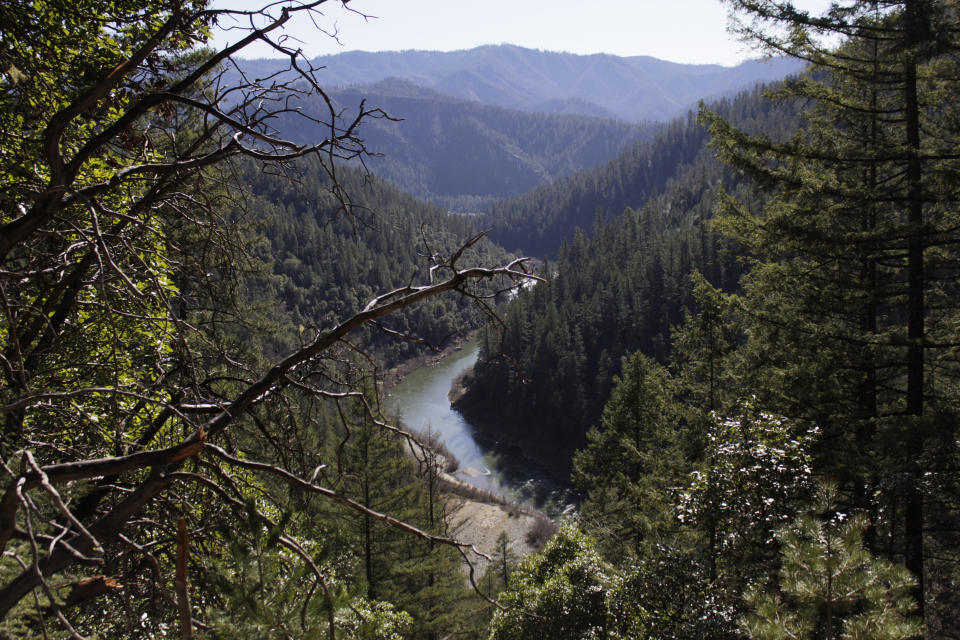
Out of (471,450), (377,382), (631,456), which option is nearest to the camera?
(377,382)

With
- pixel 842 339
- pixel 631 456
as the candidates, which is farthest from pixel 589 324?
pixel 842 339

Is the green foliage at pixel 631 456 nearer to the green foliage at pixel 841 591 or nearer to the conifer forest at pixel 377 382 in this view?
the conifer forest at pixel 377 382

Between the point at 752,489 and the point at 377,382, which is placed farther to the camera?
the point at 752,489

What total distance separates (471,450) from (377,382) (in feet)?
162

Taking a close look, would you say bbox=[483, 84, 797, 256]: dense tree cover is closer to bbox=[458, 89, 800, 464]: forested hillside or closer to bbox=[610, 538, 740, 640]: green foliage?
bbox=[458, 89, 800, 464]: forested hillside

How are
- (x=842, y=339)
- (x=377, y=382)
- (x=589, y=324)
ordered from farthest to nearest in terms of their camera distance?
(x=589, y=324) → (x=842, y=339) → (x=377, y=382)

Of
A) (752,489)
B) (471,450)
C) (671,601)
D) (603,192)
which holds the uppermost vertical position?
(603,192)

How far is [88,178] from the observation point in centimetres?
356

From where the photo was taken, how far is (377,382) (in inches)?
93.7

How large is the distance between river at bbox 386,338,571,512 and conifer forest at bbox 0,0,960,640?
74.1 feet

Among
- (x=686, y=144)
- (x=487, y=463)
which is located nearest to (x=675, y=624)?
(x=487, y=463)

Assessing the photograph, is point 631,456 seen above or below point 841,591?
below

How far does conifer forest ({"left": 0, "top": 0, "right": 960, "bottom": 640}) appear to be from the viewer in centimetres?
179

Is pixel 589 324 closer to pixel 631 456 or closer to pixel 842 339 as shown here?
pixel 631 456
